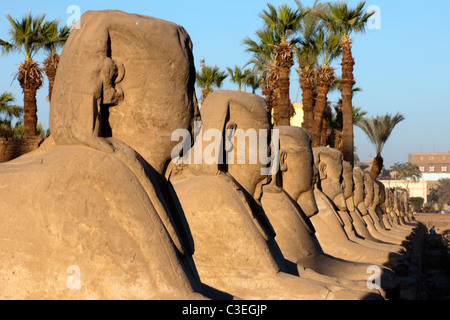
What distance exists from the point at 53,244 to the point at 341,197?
7.51 m

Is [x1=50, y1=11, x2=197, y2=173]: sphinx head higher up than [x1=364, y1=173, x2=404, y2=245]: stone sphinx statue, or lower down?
higher up

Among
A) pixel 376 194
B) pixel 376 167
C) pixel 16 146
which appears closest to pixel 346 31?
pixel 376 194

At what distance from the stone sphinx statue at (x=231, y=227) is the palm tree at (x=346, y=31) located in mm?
14677

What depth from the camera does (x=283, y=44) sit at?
734 inches

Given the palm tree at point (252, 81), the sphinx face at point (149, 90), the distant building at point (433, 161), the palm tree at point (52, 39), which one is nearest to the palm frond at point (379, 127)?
the palm tree at point (252, 81)

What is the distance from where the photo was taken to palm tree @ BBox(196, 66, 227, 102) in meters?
24.3

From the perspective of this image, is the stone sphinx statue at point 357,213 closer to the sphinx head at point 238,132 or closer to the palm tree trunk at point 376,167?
the sphinx head at point 238,132

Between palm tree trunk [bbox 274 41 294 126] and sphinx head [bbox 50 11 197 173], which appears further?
palm tree trunk [bbox 274 41 294 126]

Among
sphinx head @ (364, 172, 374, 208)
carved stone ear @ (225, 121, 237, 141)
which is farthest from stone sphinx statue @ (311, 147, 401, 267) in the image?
sphinx head @ (364, 172, 374, 208)

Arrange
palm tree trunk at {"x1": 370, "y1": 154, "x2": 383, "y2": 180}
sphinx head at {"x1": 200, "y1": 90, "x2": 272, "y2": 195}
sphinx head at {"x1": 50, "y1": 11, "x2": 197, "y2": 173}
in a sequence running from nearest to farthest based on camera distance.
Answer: sphinx head at {"x1": 50, "y1": 11, "x2": 197, "y2": 173} → sphinx head at {"x1": 200, "y1": 90, "x2": 272, "y2": 195} → palm tree trunk at {"x1": 370, "y1": 154, "x2": 383, "y2": 180}

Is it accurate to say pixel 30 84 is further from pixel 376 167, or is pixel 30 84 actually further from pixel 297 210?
pixel 376 167

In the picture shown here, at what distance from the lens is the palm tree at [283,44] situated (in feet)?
60.1

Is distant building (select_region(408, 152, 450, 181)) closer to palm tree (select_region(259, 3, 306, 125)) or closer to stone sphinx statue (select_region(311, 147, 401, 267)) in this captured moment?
palm tree (select_region(259, 3, 306, 125))
